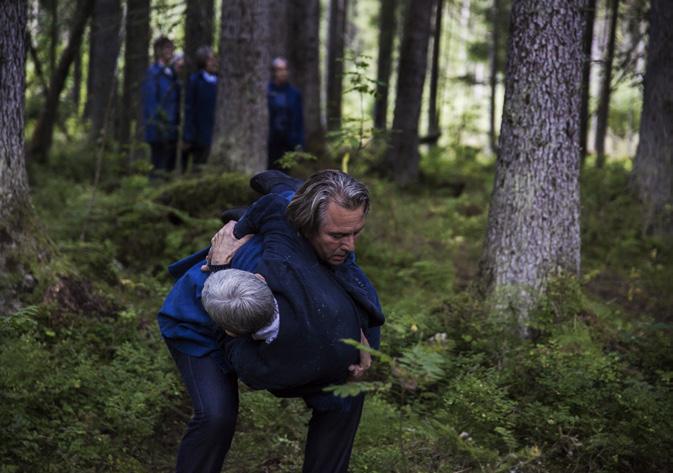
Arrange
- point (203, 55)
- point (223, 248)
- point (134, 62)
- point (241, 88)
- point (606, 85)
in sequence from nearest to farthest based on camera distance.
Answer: point (223, 248), point (241, 88), point (203, 55), point (134, 62), point (606, 85)

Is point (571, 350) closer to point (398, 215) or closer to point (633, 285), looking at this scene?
point (633, 285)

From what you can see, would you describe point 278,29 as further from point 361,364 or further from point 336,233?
point 361,364

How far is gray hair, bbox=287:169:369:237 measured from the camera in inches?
144

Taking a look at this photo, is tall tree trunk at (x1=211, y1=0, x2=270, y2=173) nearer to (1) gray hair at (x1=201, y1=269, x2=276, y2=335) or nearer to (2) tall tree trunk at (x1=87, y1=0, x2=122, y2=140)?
(2) tall tree trunk at (x1=87, y1=0, x2=122, y2=140)

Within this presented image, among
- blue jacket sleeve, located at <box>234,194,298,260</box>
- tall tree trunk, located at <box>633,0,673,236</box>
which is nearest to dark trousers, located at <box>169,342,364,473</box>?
blue jacket sleeve, located at <box>234,194,298,260</box>

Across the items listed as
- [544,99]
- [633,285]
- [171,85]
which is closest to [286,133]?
[171,85]

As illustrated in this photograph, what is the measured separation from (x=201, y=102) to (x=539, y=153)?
6785 millimetres

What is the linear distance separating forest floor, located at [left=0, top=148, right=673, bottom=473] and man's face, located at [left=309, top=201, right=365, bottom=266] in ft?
2.00

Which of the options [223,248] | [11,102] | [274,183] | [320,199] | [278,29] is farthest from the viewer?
[278,29]

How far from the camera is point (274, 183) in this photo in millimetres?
4285

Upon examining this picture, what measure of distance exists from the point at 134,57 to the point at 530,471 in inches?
438

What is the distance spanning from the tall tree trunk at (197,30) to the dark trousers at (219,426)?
8625mm

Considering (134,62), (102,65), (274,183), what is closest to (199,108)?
(134,62)

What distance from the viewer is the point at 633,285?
9328 mm
